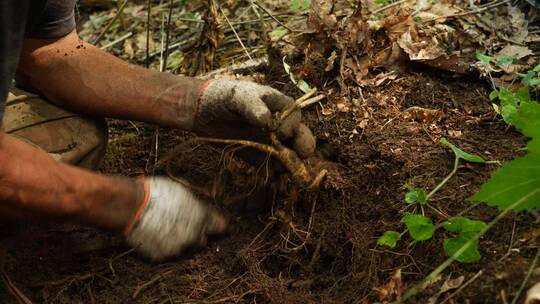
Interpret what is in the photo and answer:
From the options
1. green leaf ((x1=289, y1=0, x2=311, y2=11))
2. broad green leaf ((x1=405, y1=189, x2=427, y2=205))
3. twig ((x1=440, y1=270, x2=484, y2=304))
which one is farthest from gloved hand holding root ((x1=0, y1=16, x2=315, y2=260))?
green leaf ((x1=289, y1=0, x2=311, y2=11))

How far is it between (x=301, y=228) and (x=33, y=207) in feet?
2.90

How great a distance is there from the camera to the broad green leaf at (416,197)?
73.7 inches

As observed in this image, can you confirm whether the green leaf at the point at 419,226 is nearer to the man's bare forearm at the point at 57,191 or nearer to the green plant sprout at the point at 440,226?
the green plant sprout at the point at 440,226

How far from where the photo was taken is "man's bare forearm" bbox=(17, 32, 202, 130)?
2355 mm

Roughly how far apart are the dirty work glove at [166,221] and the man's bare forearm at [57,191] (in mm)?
39

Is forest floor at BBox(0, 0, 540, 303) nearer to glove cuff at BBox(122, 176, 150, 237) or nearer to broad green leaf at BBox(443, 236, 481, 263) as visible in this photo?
broad green leaf at BBox(443, 236, 481, 263)

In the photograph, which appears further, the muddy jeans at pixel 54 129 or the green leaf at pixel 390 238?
the muddy jeans at pixel 54 129

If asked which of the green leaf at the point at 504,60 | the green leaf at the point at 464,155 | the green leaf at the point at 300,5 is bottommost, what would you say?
the green leaf at the point at 464,155

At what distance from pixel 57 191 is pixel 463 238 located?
1.21 m

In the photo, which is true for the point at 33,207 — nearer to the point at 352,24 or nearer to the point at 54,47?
the point at 54,47

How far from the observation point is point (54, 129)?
2361 mm

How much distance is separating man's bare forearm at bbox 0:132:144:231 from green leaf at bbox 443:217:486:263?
3.18ft

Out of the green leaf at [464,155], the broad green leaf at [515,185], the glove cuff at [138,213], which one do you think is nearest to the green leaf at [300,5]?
the green leaf at [464,155]

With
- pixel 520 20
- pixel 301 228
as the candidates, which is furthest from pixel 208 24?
pixel 520 20
